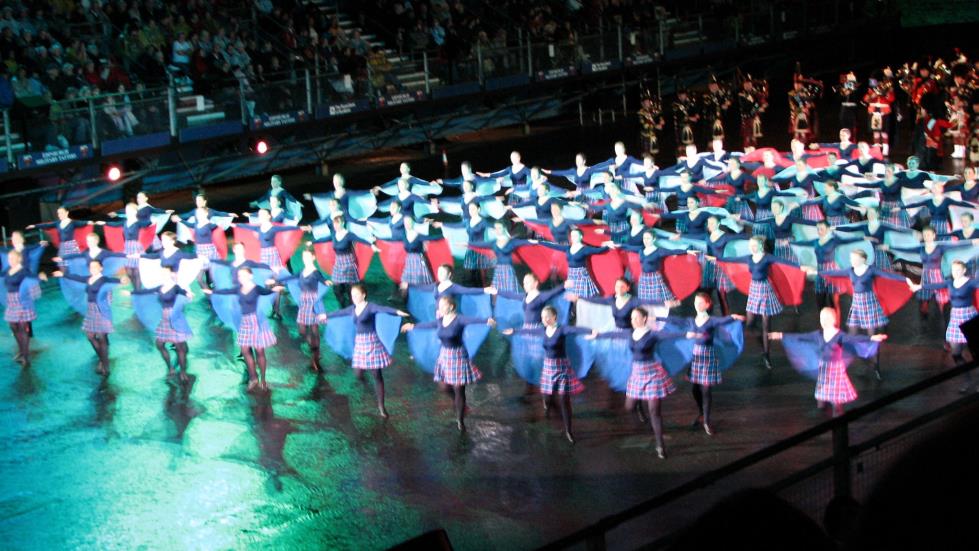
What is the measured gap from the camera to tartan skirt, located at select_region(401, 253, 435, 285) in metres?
15.7

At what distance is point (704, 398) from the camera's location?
35.0 ft

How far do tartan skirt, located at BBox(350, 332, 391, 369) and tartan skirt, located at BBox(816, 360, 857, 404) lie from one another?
4.43 m

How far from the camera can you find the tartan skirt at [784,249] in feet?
49.7

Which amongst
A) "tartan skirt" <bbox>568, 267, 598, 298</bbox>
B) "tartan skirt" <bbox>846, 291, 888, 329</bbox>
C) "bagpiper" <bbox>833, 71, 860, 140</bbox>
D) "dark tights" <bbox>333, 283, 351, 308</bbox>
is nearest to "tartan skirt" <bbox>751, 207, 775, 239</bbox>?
"tartan skirt" <bbox>568, 267, 598, 298</bbox>

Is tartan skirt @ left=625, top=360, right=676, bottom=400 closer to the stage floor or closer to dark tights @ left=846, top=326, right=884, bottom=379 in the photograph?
→ the stage floor

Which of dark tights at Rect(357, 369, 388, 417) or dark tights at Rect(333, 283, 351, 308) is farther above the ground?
dark tights at Rect(333, 283, 351, 308)

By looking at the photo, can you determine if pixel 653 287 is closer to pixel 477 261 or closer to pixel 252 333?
pixel 477 261

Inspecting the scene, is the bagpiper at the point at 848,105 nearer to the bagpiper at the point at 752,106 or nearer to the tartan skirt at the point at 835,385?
the bagpiper at the point at 752,106

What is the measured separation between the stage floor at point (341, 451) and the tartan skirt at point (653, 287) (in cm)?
141

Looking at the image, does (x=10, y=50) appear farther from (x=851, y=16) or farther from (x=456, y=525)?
(x=851, y=16)

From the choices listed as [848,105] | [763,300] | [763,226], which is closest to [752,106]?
[848,105]

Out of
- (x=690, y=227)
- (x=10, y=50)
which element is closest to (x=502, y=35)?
(x=10, y=50)

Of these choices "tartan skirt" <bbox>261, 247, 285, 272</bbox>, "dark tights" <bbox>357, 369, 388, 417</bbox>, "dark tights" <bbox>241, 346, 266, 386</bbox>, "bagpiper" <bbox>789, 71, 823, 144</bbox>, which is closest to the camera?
"dark tights" <bbox>357, 369, 388, 417</bbox>

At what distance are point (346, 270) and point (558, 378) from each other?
588 centimetres
